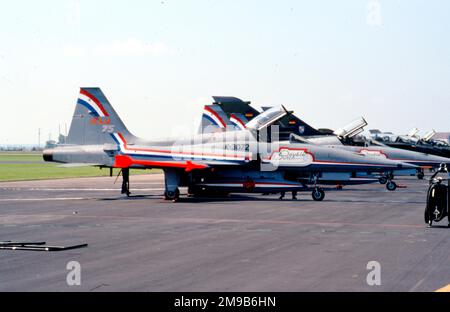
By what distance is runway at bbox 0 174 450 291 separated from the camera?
10.4 meters

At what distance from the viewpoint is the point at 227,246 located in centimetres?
1432

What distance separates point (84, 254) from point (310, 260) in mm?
4542

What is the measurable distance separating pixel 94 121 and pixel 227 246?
1888 cm

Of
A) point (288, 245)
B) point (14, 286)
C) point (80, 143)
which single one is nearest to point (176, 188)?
point (80, 143)

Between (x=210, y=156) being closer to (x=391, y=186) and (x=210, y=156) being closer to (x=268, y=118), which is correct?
(x=268, y=118)

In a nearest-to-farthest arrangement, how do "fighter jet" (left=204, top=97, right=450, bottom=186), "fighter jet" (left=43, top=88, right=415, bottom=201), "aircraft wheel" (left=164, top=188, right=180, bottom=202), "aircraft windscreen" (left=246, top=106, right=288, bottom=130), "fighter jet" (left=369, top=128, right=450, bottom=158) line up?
"fighter jet" (left=43, top=88, right=415, bottom=201) < "aircraft wheel" (left=164, top=188, right=180, bottom=202) < "aircraft windscreen" (left=246, top=106, right=288, bottom=130) < "fighter jet" (left=204, top=97, right=450, bottom=186) < "fighter jet" (left=369, top=128, right=450, bottom=158)

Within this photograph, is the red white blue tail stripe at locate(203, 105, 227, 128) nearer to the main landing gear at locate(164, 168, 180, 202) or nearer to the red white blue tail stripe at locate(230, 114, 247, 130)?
the red white blue tail stripe at locate(230, 114, 247, 130)

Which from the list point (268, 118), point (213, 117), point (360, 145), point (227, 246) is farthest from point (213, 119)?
point (227, 246)

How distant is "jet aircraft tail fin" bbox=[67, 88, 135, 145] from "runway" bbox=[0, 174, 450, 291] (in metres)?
5.96

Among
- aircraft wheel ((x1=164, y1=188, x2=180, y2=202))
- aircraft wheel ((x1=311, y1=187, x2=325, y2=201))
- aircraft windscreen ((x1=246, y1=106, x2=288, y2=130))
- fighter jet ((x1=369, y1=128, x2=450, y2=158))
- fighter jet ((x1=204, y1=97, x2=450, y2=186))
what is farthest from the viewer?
fighter jet ((x1=369, y1=128, x2=450, y2=158))

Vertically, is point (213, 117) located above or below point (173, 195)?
above

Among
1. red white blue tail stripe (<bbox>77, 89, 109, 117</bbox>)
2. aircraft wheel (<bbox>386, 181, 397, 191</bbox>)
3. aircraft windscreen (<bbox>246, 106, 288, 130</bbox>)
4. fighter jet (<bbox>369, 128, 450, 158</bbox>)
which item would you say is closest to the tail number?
red white blue tail stripe (<bbox>77, 89, 109, 117</bbox>)

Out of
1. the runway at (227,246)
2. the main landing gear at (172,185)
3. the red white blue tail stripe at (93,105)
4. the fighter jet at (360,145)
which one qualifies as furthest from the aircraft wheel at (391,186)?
the red white blue tail stripe at (93,105)

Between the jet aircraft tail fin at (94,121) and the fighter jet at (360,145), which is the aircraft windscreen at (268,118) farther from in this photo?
the fighter jet at (360,145)
